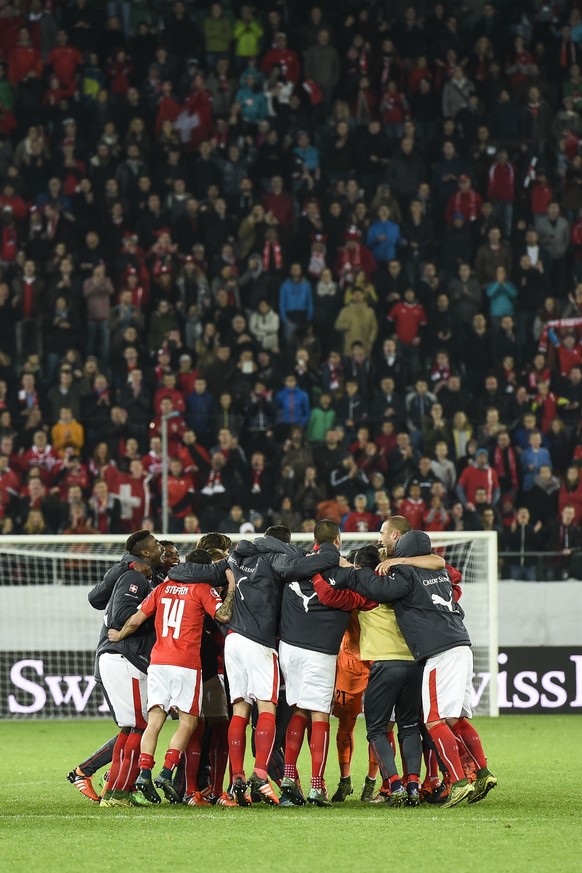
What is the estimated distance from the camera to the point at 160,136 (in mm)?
24359

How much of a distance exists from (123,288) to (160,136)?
3.30m

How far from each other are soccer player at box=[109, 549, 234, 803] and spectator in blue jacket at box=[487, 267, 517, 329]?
1300 centimetres

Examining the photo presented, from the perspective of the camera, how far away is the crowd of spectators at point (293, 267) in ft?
63.4

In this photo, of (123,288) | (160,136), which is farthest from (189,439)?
(160,136)

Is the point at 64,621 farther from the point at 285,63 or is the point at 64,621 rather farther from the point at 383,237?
the point at 285,63

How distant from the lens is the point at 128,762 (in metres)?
9.91

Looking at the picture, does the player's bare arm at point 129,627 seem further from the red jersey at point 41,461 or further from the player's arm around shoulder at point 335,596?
the red jersey at point 41,461

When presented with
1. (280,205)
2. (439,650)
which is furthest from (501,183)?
(439,650)

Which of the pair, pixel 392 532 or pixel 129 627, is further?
pixel 392 532

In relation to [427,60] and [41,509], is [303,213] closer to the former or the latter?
[427,60]

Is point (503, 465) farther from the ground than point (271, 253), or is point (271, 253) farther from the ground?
point (271, 253)

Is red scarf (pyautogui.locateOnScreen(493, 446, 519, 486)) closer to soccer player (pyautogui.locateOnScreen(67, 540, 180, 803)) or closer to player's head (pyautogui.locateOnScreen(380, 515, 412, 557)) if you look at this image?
player's head (pyautogui.locateOnScreen(380, 515, 412, 557))

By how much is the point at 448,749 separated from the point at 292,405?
37.0 ft

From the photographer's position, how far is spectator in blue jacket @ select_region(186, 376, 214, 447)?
792 inches
